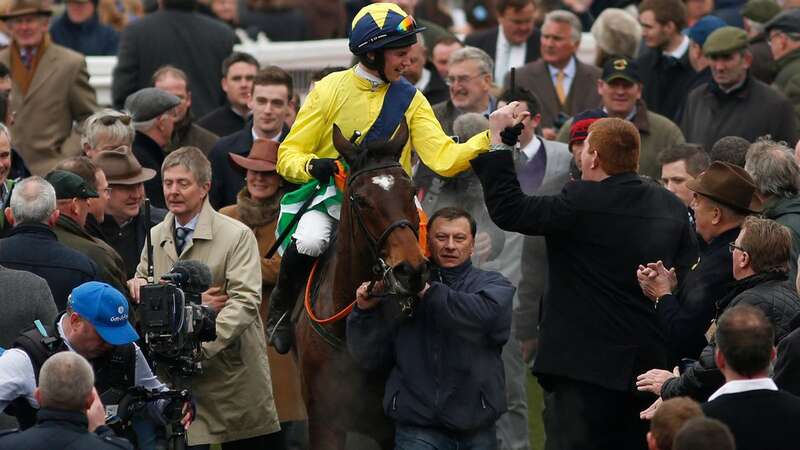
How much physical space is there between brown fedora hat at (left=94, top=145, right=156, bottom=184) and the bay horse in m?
2.11

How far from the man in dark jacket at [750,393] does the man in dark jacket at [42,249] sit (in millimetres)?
3933

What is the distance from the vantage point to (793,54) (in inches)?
553

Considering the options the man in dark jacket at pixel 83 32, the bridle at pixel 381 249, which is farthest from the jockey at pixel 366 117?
the man in dark jacket at pixel 83 32

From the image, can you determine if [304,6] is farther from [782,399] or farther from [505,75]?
[782,399]

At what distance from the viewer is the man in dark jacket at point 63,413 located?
7172mm

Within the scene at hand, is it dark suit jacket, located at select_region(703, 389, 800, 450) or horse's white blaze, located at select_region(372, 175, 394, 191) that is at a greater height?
horse's white blaze, located at select_region(372, 175, 394, 191)

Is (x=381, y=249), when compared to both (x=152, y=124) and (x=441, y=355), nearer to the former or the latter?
(x=441, y=355)

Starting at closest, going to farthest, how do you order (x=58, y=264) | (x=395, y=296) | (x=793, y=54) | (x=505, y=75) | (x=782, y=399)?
(x=782, y=399), (x=395, y=296), (x=58, y=264), (x=793, y=54), (x=505, y=75)

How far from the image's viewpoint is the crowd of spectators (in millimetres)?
8195

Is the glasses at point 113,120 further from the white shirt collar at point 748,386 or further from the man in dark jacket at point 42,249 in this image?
the white shirt collar at point 748,386

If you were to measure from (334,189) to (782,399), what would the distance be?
312cm

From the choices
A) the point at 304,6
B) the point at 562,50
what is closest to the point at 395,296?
the point at 562,50

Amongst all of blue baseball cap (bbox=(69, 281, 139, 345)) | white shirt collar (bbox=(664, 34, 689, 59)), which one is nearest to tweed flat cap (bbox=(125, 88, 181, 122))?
blue baseball cap (bbox=(69, 281, 139, 345))

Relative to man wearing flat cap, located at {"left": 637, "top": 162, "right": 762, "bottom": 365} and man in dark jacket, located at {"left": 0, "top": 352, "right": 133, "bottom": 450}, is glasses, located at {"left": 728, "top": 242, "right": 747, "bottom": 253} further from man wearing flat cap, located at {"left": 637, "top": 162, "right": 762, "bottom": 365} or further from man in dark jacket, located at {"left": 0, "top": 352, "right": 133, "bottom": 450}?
man in dark jacket, located at {"left": 0, "top": 352, "right": 133, "bottom": 450}
